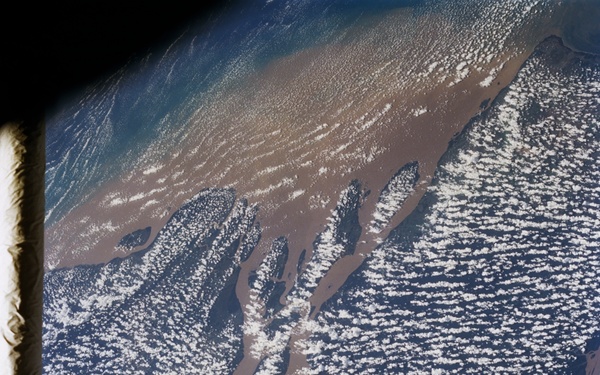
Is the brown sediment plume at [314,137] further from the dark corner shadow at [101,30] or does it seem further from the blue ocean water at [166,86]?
Result: the dark corner shadow at [101,30]

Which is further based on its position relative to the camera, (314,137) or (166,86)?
(166,86)

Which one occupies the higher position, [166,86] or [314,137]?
[166,86]

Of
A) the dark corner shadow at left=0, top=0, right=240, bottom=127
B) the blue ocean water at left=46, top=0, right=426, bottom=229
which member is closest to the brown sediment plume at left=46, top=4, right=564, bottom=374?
the blue ocean water at left=46, top=0, right=426, bottom=229

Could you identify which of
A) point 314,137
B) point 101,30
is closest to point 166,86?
point 101,30

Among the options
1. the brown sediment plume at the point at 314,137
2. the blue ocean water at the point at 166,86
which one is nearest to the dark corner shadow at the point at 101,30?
the blue ocean water at the point at 166,86

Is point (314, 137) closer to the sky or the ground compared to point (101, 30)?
closer to the ground

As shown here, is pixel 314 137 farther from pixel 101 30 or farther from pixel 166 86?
pixel 101 30

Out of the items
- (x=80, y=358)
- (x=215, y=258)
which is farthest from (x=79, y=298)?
(x=215, y=258)

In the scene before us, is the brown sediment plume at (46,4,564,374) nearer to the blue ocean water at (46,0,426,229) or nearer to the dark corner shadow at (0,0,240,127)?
the blue ocean water at (46,0,426,229)

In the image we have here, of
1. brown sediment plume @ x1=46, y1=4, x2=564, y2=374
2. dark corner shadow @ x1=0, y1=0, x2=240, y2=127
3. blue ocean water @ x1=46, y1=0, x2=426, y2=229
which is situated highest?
dark corner shadow @ x1=0, y1=0, x2=240, y2=127

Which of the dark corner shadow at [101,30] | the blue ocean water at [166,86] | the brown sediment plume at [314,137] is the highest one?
the dark corner shadow at [101,30]

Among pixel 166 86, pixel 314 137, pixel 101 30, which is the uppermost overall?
pixel 101 30
